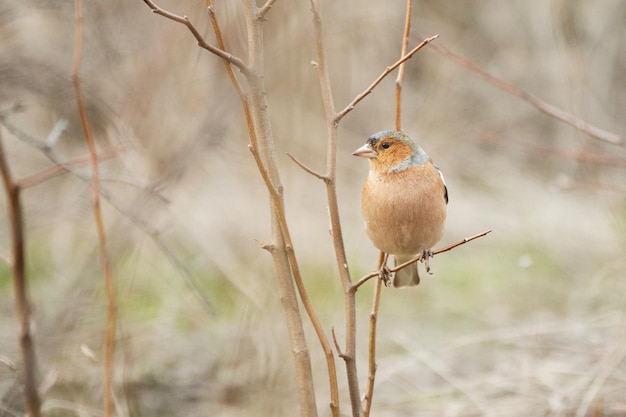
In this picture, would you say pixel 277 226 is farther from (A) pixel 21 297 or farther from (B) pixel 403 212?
(B) pixel 403 212

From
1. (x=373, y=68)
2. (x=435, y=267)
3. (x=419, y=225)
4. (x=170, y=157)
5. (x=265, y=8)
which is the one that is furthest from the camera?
(x=373, y=68)

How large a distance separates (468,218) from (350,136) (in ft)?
4.88

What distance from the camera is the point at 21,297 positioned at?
60.6 inches

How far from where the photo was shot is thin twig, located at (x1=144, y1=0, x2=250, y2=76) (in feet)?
5.65

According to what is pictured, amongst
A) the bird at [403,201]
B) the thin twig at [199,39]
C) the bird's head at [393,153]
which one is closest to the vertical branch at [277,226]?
the thin twig at [199,39]

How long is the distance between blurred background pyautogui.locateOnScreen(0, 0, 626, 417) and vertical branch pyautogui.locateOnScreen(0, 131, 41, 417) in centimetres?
38

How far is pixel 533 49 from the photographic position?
29.4 ft

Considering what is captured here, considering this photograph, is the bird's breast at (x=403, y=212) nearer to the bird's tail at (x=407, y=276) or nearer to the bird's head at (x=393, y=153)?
the bird's head at (x=393, y=153)

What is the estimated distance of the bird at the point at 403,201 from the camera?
272cm

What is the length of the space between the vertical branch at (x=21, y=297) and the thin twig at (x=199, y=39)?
0.44m

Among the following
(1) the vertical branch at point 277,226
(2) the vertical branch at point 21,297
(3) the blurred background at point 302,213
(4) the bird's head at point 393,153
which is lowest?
(2) the vertical branch at point 21,297

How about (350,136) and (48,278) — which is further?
(350,136)

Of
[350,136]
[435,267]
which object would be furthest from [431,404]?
[350,136]

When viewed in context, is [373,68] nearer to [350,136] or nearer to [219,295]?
[350,136]
